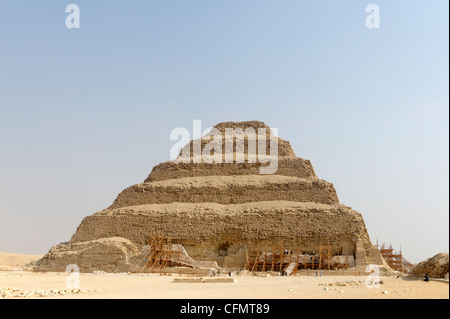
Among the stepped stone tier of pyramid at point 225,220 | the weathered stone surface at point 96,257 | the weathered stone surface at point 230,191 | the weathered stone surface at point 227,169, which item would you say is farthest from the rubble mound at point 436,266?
the weathered stone surface at point 96,257

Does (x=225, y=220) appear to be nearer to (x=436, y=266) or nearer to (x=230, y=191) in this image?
(x=230, y=191)

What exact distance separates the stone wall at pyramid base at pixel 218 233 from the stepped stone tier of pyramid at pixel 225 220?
0.28 feet

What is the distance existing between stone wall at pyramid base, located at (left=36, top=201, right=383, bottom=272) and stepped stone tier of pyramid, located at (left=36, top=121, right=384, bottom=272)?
0.08m

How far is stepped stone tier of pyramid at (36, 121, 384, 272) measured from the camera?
41.8 meters

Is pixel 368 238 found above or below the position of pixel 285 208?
below

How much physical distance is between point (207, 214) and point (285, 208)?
710 centimetres

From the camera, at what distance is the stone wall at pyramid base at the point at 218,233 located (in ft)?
137

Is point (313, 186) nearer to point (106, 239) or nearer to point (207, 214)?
point (207, 214)

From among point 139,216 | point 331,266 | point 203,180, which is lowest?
point 331,266

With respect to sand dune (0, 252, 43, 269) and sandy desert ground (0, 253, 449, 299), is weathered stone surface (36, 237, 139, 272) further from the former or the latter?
sand dune (0, 252, 43, 269)

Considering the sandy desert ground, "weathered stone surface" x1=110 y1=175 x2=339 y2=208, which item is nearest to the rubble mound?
the sandy desert ground
